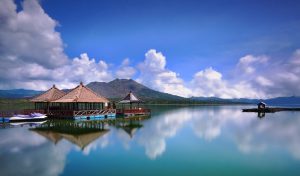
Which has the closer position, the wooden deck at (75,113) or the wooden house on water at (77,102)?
the wooden deck at (75,113)

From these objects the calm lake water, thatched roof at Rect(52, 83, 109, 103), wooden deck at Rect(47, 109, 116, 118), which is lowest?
the calm lake water

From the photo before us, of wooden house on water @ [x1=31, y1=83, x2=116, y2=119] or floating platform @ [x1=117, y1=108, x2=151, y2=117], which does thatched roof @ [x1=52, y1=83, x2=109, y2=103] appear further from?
floating platform @ [x1=117, y1=108, x2=151, y2=117]

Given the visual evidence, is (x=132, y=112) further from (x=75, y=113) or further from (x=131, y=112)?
(x=75, y=113)

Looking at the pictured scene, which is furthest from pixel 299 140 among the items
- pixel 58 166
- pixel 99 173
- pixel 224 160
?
pixel 58 166

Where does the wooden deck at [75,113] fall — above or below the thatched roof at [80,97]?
below

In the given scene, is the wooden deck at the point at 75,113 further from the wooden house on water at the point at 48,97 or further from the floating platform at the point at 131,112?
the floating platform at the point at 131,112

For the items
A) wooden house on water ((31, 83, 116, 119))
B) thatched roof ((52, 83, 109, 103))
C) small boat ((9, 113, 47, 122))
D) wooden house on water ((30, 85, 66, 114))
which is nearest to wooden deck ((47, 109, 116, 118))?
wooden house on water ((31, 83, 116, 119))

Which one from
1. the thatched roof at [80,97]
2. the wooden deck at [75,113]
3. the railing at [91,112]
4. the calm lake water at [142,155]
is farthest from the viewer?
the thatched roof at [80,97]

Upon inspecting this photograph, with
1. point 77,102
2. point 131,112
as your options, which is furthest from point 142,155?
point 131,112

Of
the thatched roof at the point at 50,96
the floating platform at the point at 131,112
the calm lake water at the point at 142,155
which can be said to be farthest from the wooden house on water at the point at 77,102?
the calm lake water at the point at 142,155

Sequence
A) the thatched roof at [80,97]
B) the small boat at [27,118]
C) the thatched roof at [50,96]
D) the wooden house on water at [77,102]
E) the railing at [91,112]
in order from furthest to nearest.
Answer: the thatched roof at [50,96]
the thatched roof at [80,97]
the wooden house on water at [77,102]
the railing at [91,112]
the small boat at [27,118]

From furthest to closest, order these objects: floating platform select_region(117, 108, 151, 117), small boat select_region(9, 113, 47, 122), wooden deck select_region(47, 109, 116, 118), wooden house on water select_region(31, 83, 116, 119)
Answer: floating platform select_region(117, 108, 151, 117), wooden house on water select_region(31, 83, 116, 119), wooden deck select_region(47, 109, 116, 118), small boat select_region(9, 113, 47, 122)

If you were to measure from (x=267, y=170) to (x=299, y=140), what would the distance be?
46.4 feet

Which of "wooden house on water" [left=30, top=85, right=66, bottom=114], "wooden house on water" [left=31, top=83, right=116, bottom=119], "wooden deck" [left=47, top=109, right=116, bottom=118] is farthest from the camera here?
"wooden house on water" [left=30, top=85, right=66, bottom=114]
